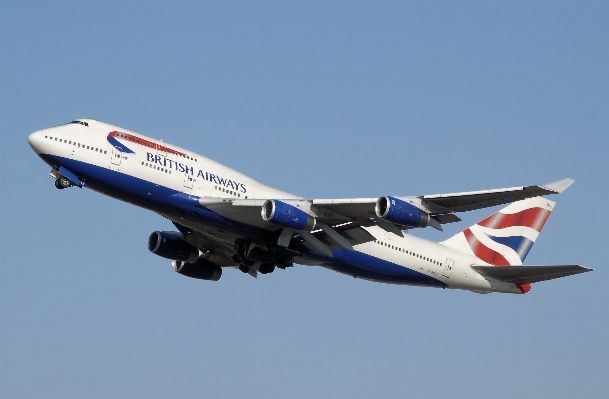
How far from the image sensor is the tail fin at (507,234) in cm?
5247

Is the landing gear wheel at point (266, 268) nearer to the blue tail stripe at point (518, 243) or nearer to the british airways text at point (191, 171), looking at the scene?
the british airways text at point (191, 171)

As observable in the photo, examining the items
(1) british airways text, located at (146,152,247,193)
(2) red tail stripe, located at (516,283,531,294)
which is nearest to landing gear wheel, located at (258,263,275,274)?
(1) british airways text, located at (146,152,247,193)

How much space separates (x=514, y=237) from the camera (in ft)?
176

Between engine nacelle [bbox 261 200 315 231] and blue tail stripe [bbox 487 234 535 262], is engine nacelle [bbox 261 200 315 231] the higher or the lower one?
the lower one

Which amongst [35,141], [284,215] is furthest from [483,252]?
[35,141]

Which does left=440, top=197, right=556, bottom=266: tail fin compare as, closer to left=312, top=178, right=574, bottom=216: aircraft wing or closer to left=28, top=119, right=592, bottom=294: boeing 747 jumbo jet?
left=28, top=119, right=592, bottom=294: boeing 747 jumbo jet

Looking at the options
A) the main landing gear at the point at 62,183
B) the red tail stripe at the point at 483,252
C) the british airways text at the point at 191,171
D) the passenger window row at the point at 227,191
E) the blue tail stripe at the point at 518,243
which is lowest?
the main landing gear at the point at 62,183

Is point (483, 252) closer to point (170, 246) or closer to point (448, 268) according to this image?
point (448, 268)

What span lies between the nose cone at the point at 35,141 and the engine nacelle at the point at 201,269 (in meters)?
12.5

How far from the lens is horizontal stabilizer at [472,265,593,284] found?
1748 inches

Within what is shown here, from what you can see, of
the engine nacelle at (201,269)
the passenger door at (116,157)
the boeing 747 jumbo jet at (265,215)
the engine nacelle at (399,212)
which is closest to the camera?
the engine nacelle at (399,212)

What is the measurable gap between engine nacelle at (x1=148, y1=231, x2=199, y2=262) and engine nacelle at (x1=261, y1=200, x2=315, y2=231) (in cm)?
864

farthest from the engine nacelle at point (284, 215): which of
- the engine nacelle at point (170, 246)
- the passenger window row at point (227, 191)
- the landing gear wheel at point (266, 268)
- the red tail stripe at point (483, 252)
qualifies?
the red tail stripe at point (483, 252)

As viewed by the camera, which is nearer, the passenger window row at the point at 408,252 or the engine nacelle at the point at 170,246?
the passenger window row at the point at 408,252
